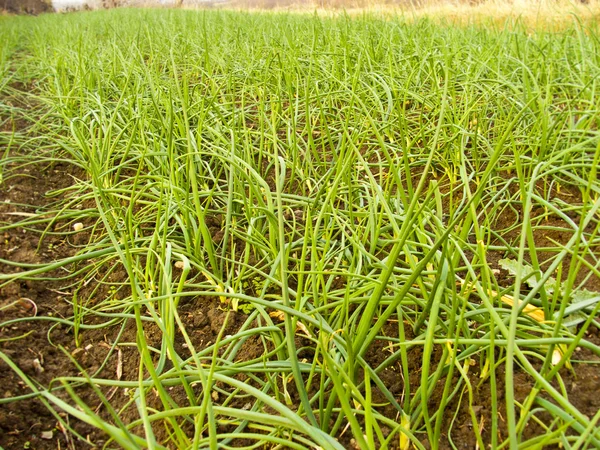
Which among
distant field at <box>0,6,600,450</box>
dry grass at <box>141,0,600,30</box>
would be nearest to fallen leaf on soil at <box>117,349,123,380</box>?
distant field at <box>0,6,600,450</box>

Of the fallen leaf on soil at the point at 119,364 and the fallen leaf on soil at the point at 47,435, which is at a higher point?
the fallen leaf on soil at the point at 47,435

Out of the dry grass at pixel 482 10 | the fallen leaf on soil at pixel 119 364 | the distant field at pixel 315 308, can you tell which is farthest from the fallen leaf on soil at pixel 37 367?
the dry grass at pixel 482 10

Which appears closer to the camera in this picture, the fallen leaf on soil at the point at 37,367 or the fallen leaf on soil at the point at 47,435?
the fallen leaf on soil at the point at 47,435

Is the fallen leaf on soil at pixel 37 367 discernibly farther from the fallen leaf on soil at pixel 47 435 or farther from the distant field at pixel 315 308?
the fallen leaf on soil at pixel 47 435

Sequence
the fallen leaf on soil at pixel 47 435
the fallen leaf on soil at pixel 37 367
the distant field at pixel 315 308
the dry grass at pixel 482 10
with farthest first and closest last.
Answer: the dry grass at pixel 482 10
the fallen leaf on soil at pixel 37 367
the fallen leaf on soil at pixel 47 435
the distant field at pixel 315 308

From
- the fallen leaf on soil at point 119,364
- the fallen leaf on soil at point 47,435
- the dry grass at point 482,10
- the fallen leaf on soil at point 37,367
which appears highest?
the dry grass at point 482,10

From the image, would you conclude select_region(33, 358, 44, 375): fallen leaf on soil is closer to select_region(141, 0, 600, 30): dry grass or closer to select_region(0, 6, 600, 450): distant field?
select_region(0, 6, 600, 450): distant field

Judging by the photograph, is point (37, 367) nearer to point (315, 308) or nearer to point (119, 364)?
point (119, 364)

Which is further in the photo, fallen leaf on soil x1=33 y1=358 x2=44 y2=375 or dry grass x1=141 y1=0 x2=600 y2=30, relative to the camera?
dry grass x1=141 y1=0 x2=600 y2=30

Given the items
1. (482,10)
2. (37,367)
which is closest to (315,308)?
(37,367)

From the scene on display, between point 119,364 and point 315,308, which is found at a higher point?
point 315,308

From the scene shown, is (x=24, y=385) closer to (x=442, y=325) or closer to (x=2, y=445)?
(x=2, y=445)

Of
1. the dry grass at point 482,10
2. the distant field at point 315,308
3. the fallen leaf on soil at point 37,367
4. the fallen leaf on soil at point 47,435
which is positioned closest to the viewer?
the distant field at point 315,308

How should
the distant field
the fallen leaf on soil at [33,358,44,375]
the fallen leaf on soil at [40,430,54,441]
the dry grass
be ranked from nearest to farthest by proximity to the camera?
1. the distant field
2. the fallen leaf on soil at [40,430,54,441]
3. the fallen leaf on soil at [33,358,44,375]
4. the dry grass
